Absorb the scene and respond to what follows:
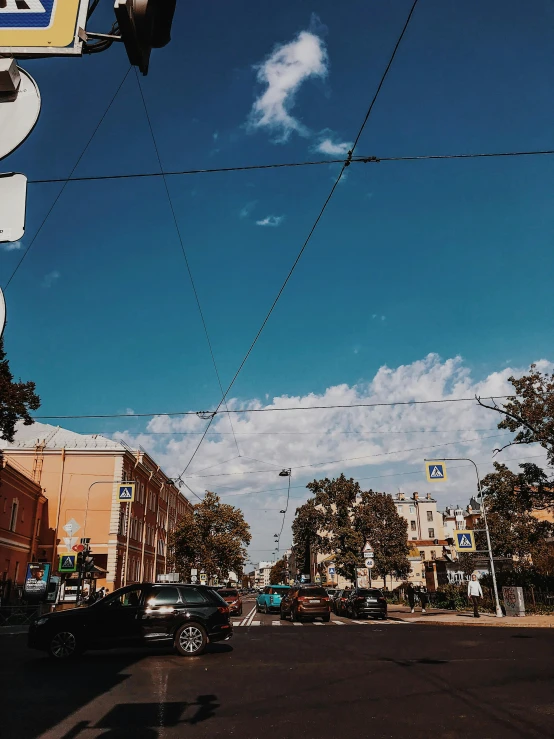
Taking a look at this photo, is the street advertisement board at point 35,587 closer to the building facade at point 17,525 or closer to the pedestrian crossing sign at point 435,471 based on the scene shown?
the building facade at point 17,525

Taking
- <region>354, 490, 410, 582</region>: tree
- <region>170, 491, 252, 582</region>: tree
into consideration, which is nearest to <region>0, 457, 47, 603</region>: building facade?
<region>170, 491, 252, 582</region>: tree

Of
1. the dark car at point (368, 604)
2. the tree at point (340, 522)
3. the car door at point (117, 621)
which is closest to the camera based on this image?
the car door at point (117, 621)

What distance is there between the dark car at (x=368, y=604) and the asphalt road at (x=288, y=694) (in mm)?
15286

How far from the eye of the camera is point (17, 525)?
1401 inches


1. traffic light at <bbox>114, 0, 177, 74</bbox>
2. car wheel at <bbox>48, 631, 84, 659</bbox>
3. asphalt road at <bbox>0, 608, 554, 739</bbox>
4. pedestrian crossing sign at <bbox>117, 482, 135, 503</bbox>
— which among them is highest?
pedestrian crossing sign at <bbox>117, 482, 135, 503</bbox>

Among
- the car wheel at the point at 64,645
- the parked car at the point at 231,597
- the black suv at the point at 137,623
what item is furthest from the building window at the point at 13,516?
the car wheel at the point at 64,645

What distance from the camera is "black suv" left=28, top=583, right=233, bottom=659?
39.4 ft

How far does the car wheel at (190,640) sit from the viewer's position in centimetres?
1231

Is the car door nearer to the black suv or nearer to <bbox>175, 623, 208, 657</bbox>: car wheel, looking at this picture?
the black suv

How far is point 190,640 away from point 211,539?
39.7m

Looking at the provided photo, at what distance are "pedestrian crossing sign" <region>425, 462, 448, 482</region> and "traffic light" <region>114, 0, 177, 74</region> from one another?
79.1 feet

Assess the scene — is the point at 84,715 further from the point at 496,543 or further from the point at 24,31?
the point at 496,543

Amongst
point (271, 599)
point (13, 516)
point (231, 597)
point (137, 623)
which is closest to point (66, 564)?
point (231, 597)

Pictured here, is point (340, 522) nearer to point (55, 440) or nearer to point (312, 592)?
point (312, 592)
